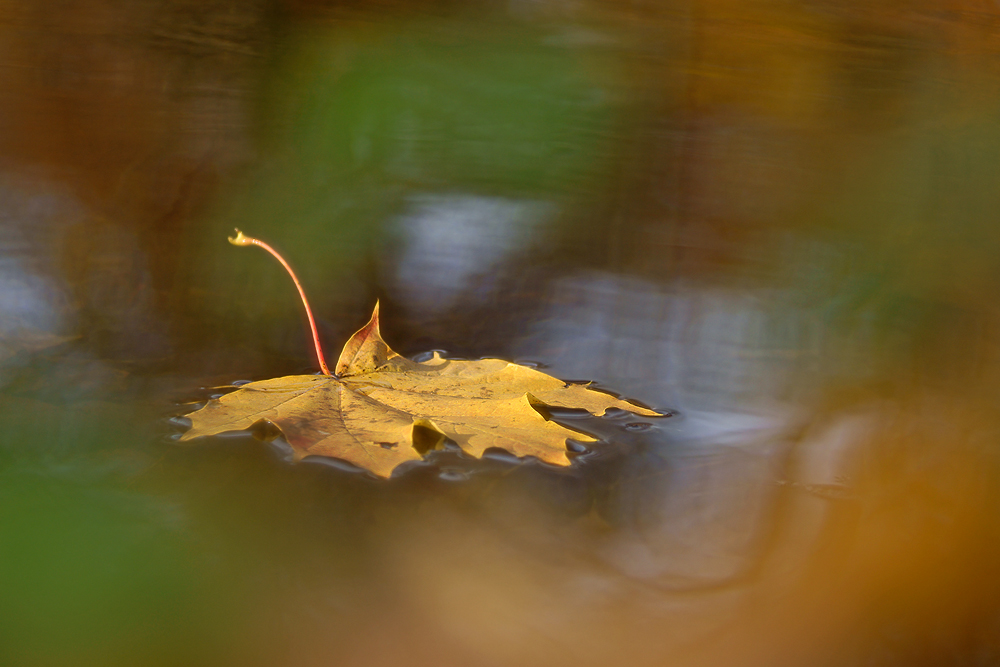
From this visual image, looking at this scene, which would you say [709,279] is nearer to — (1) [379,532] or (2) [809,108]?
(2) [809,108]

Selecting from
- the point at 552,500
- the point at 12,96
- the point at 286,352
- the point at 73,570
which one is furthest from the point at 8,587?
the point at 12,96

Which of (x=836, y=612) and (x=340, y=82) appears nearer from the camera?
(x=836, y=612)

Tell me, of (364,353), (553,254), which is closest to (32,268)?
(364,353)

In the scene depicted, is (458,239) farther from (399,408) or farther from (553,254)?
(399,408)

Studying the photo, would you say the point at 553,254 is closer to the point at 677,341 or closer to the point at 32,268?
the point at 677,341

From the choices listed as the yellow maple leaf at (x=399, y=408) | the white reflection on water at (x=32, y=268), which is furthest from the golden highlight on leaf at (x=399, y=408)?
the white reflection on water at (x=32, y=268)

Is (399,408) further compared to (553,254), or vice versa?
(553,254)

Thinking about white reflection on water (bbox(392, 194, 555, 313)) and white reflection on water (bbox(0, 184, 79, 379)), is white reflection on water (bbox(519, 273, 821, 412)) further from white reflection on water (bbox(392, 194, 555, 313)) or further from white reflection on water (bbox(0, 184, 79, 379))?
white reflection on water (bbox(0, 184, 79, 379))
